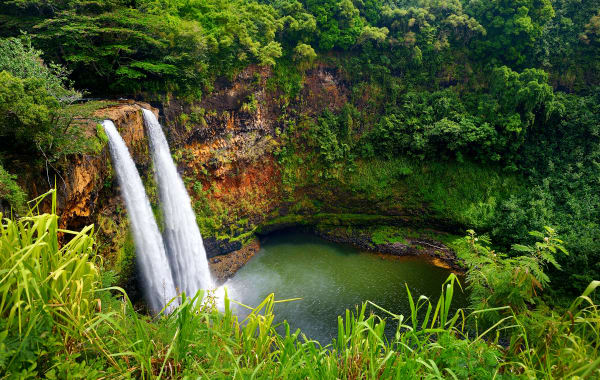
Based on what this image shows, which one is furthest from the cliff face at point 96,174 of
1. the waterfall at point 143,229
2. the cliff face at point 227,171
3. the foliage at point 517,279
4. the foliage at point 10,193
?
the foliage at point 517,279

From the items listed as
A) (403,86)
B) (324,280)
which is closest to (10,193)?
(324,280)

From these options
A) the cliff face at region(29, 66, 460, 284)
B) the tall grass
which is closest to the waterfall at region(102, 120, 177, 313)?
the cliff face at region(29, 66, 460, 284)

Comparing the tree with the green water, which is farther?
the tree

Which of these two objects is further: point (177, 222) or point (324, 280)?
point (324, 280)

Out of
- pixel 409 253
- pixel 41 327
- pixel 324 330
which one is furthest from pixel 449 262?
pixel 41 327

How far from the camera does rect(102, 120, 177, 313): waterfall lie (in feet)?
22.5

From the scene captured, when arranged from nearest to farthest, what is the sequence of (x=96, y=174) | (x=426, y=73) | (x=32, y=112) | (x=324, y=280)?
1. (x=32, y=112)
2. (x=96, y=174)
3. (x=324, y=280)
4. (x=426, y=73)

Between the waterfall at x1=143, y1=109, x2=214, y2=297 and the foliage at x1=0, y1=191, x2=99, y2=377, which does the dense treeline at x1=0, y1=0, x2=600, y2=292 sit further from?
the foliage at x1=0, y1=191, x2=99, y2=377

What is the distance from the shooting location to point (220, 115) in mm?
11555

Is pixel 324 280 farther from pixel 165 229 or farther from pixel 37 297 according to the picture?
pixel 37 297

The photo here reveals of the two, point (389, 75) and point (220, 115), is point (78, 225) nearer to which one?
point (220, 115)

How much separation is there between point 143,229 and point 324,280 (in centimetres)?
669

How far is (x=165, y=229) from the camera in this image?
912cm

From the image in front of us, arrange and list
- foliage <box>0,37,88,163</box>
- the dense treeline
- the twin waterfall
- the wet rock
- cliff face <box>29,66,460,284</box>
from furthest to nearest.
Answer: the wet rock
the dense treeline
the twin waterfall
cliff face <box>29,66,460,284</box>
foliage <box>0,37,88,163</box>
